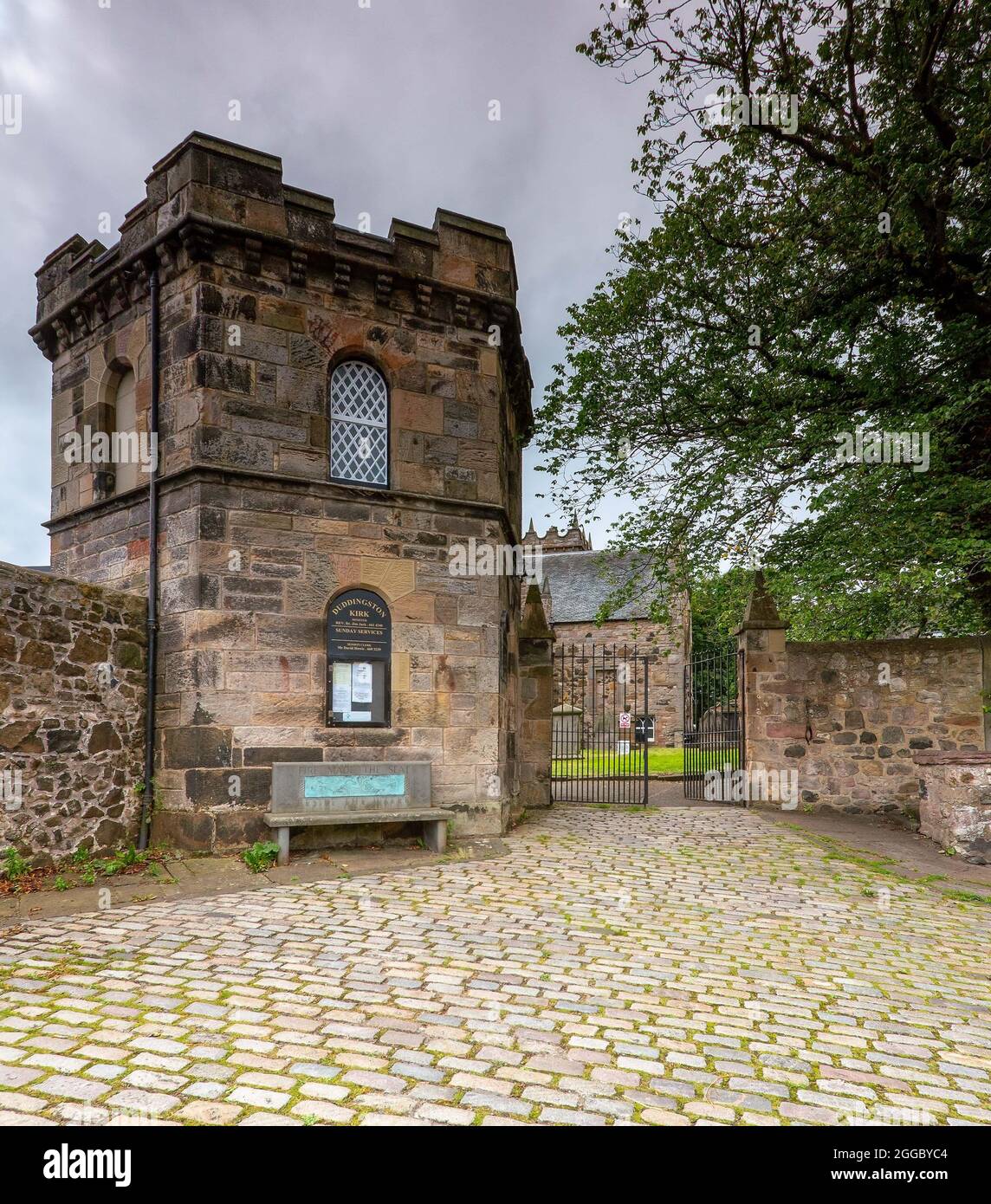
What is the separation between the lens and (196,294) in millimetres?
8352

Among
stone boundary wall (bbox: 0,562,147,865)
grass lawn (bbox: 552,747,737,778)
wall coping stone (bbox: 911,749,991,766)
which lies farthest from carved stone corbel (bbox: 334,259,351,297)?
grass lawn (bbox: 552,747,737,778)

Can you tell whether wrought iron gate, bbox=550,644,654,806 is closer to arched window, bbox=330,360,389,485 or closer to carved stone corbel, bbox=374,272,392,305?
arched window, bbox=330,360,389,485

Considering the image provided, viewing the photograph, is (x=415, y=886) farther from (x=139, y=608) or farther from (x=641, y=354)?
(x=641, y=354)

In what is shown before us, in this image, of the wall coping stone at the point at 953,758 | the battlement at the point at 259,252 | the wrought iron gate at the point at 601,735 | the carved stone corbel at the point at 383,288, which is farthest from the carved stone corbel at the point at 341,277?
the wall coping stone at the point at 953,758

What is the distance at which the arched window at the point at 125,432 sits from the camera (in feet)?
30.9

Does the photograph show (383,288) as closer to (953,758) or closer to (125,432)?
(125,432)

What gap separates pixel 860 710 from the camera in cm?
1235

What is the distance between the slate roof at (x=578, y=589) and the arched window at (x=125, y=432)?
89.4ft

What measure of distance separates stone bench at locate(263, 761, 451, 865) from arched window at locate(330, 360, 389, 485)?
Answer: 346 centimetres

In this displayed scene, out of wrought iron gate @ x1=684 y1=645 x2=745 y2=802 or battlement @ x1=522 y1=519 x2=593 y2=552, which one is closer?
wrought iron gate @ x1=684 y1=645 x2=745 y2=802

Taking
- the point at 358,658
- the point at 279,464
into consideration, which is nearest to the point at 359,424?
the point at 279,464

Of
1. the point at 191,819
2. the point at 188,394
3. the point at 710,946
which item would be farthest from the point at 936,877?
the point at 188,394

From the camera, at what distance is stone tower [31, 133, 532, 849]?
8180 millimetres

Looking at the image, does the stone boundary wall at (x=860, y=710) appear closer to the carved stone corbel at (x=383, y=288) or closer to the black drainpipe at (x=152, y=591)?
the carved stone corbel at (x=383, y=288)
